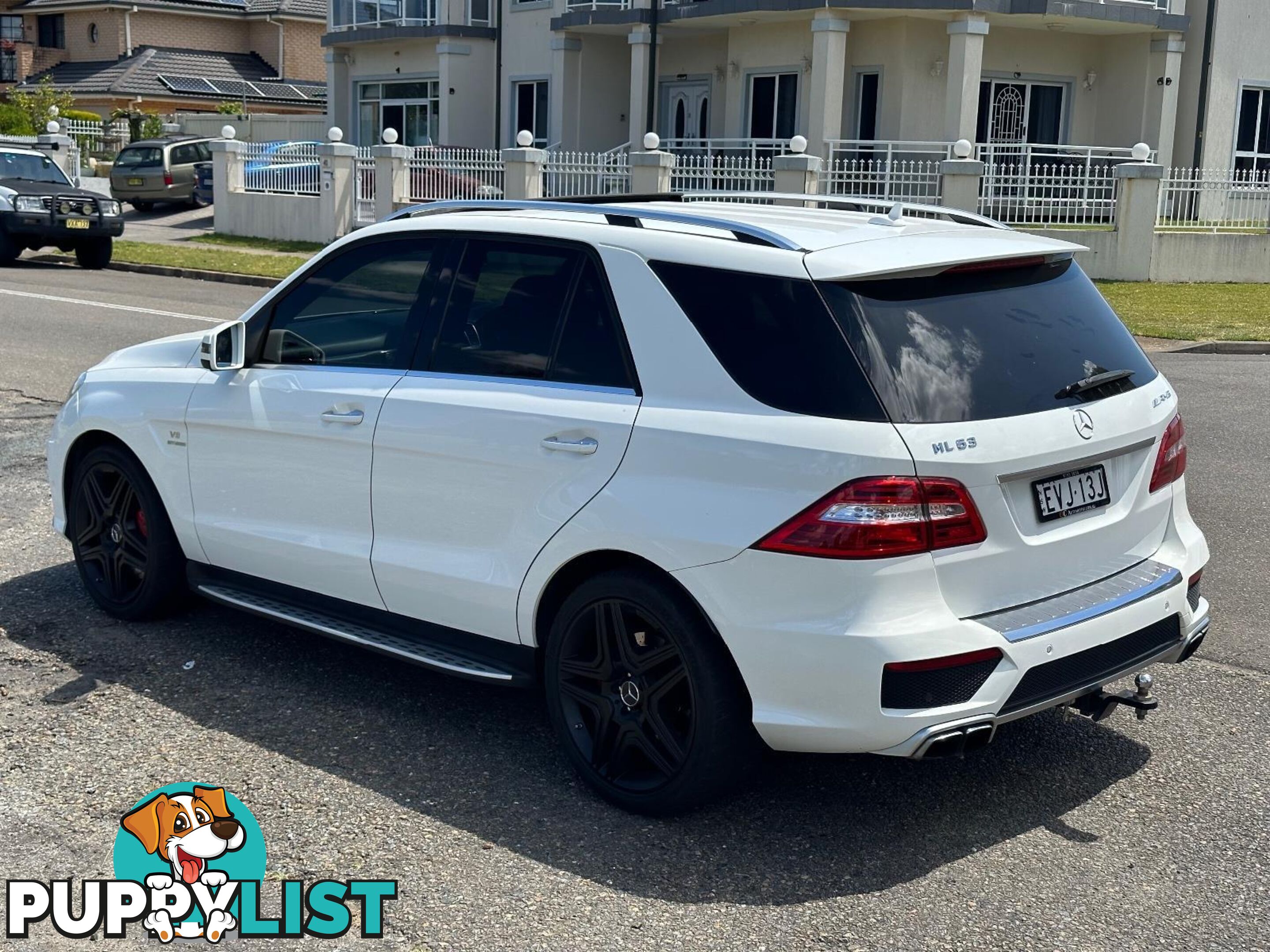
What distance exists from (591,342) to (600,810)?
4.52 ft

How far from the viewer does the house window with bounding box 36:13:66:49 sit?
2368 inches

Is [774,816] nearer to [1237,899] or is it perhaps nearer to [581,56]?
[1237,899]

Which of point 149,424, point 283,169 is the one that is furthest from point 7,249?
point 149,424

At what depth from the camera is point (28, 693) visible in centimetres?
518

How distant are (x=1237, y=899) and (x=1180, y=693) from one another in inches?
63.6

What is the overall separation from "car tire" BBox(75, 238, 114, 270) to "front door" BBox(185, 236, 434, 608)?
19913 mm

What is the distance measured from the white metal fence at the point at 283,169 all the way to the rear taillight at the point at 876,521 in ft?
81.8

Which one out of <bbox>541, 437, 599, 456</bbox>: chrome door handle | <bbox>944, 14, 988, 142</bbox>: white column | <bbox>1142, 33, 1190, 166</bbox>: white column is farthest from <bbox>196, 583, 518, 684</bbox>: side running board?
<bbox>1142, 33, 1190, 166</bbox>: white column

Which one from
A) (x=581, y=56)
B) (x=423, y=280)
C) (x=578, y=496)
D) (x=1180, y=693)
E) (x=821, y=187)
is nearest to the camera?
(x=578, y=496)

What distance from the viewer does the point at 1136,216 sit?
887 inches

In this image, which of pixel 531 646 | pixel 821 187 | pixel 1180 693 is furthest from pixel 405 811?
pixel 821 187

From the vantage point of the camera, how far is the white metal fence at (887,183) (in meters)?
22.8

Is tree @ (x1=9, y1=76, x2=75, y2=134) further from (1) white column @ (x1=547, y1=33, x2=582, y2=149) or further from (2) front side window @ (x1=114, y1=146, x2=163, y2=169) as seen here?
(1) white column @ (x1=547, y1=33, x2=582, y2=149)

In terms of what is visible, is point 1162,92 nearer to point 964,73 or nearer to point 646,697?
point 964,73
